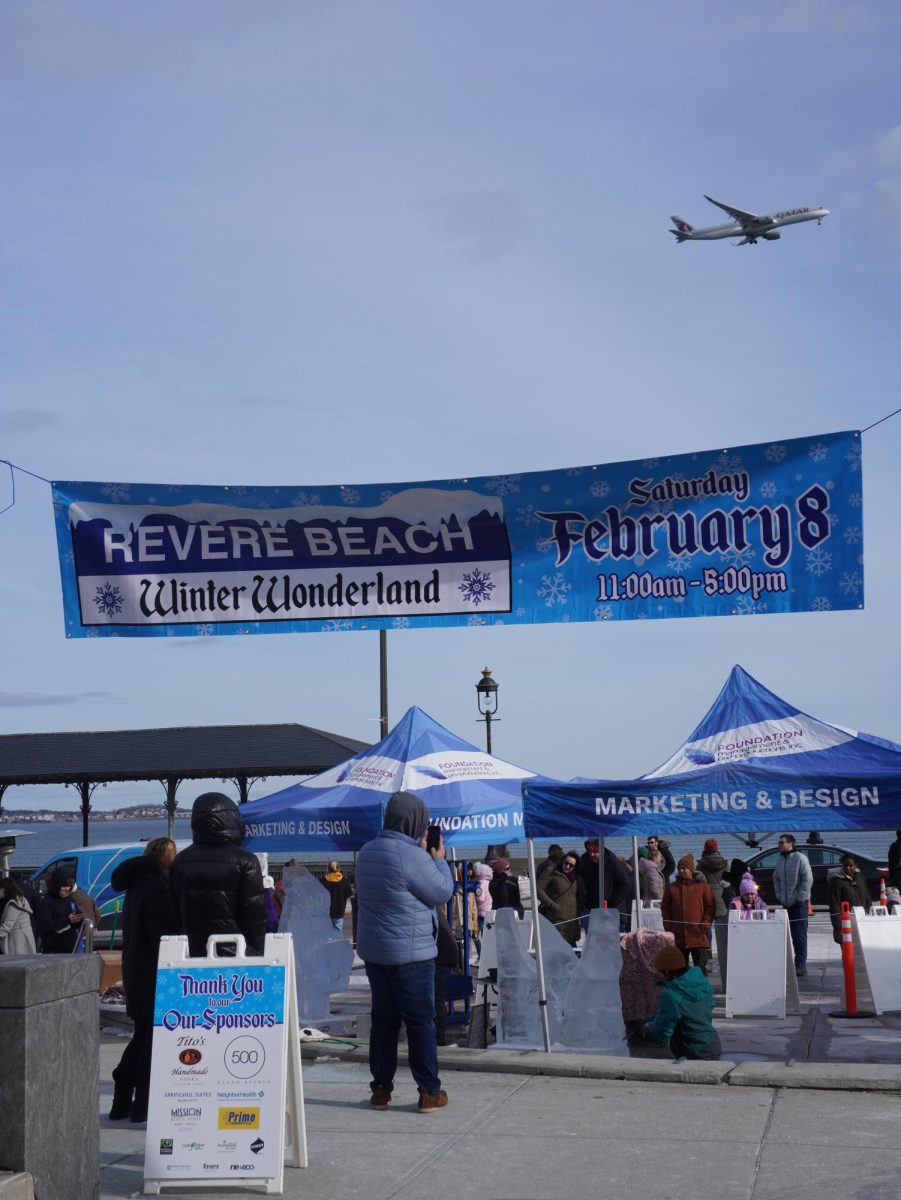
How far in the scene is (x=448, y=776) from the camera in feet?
47.9

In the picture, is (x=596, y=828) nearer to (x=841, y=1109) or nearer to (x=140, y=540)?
(x=841, y=1109)

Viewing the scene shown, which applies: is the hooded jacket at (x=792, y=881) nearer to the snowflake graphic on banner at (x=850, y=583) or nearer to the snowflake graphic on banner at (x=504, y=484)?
the snowflake graphic on banner at (x=850, y=583)

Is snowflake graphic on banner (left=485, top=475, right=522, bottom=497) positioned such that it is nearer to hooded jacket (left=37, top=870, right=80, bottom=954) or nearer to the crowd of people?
the crowd of people

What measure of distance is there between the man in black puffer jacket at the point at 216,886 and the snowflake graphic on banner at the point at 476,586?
323 centimetres

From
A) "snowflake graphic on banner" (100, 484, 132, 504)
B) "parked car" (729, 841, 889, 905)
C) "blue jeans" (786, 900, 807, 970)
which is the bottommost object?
"parked car" (729, 841, 889, 905)

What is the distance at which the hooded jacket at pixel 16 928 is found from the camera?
12500 millimetres

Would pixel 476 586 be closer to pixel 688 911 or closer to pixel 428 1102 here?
pixel 428 1102

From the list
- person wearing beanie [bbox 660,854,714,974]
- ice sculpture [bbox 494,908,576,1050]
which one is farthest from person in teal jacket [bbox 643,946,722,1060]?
person wearing beanie [bbox 660,854,714,974]

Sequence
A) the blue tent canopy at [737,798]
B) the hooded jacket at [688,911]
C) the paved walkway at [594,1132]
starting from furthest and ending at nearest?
1. the hooded jacket at [688,911]
2. the blue tent canopy at [737,798]
3. the paved walkway at [594,1132]

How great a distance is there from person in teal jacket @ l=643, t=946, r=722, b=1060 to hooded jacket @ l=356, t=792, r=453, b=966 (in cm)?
264

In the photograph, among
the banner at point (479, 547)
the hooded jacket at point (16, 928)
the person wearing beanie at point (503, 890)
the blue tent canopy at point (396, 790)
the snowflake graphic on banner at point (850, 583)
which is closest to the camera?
the snowflake graphic on banner at point (850, 583)

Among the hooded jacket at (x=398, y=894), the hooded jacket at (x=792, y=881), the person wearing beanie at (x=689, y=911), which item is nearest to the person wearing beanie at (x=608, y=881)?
the hooded jacket at (x=792, y=881)

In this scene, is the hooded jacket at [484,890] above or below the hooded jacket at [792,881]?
below

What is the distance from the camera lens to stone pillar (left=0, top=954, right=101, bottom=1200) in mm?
5422
